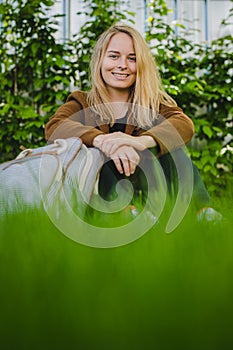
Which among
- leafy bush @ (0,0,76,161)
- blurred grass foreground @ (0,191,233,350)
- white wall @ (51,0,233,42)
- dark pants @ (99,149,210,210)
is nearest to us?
blurred grass foreground @ (0,191,233,350)

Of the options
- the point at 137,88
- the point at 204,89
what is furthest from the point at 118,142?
the point at 204,89

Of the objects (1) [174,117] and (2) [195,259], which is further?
(1) [174,117]

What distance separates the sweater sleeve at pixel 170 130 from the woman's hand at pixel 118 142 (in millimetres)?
32

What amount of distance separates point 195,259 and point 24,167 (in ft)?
3.42

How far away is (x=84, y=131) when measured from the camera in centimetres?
176

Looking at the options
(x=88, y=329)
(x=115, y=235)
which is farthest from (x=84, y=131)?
(x=88, y=329)

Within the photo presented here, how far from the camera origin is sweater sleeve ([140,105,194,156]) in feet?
5.65

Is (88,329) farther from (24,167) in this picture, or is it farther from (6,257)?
(24,167)

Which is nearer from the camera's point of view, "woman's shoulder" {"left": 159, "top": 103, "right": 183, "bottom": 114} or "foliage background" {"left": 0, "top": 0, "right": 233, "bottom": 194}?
"woman's shoulder" {"left": 159, "top": 103, "right": 183, "bottom": 114}

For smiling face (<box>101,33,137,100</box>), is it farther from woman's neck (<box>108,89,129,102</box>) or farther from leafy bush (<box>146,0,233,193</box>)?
leafy bush (<box>146,0,233,193</box>)

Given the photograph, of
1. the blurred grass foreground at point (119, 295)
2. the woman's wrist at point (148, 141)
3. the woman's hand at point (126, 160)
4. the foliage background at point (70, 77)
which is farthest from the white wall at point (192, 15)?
the blurred grass foreground at point (119, 295)

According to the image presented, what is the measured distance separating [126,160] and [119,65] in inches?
20.5

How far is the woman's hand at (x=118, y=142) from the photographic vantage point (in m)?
1.59

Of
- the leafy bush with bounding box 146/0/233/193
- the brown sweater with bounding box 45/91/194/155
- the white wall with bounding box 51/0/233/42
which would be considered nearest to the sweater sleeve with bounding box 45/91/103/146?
the brown sweater with bounding box 45/91/194/155
